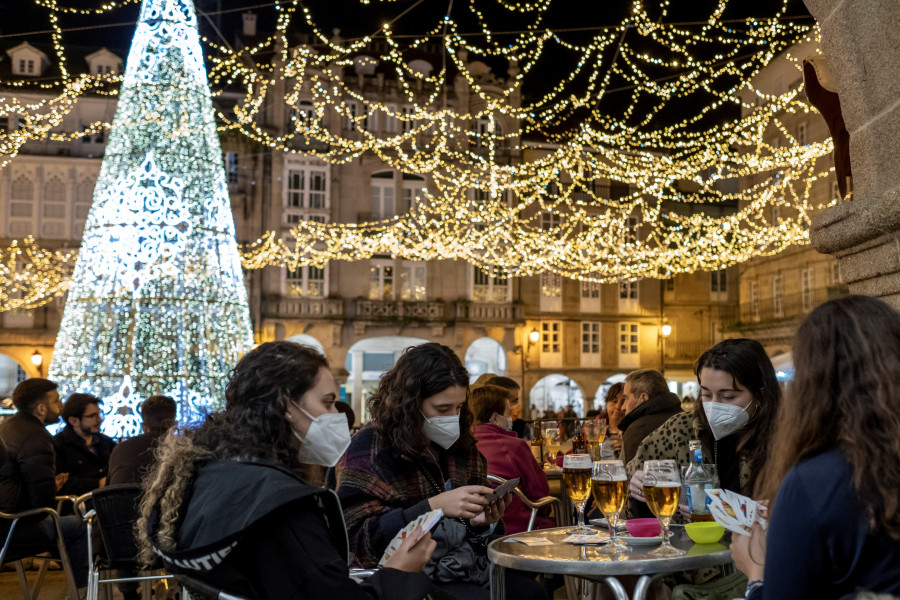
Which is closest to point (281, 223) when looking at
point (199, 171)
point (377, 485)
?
point (199, 171)

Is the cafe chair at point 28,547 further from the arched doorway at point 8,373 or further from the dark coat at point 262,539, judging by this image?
the arched doorway at point 8,373

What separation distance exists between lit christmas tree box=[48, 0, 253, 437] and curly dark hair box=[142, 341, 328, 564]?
6.04m

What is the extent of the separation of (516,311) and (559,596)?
21.7 m

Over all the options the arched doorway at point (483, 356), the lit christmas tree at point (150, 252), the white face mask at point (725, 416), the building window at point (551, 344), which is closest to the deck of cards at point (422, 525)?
the white face mask at point (725, 416)

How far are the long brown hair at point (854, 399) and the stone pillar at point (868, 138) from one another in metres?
1.13

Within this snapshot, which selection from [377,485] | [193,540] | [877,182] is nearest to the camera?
[193,540]

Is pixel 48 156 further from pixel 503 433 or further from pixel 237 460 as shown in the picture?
pixel 237 460

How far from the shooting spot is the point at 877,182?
290 cm

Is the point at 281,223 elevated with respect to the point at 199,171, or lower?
elevated

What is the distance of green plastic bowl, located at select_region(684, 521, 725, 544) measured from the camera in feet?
9.14

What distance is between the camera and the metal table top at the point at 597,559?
8.20ft

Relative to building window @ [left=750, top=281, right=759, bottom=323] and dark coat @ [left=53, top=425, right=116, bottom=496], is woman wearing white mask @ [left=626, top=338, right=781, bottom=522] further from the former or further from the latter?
building window @ [left=750, top=281, right=759, bottom=323]

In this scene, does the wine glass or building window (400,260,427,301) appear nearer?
Answer: the wine glass

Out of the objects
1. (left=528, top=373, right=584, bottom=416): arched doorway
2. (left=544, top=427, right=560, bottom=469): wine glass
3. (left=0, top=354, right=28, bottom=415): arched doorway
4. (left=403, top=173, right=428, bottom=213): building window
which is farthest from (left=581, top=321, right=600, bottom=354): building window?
(left=544, top=427, right=560, bottom=469): wine glass
